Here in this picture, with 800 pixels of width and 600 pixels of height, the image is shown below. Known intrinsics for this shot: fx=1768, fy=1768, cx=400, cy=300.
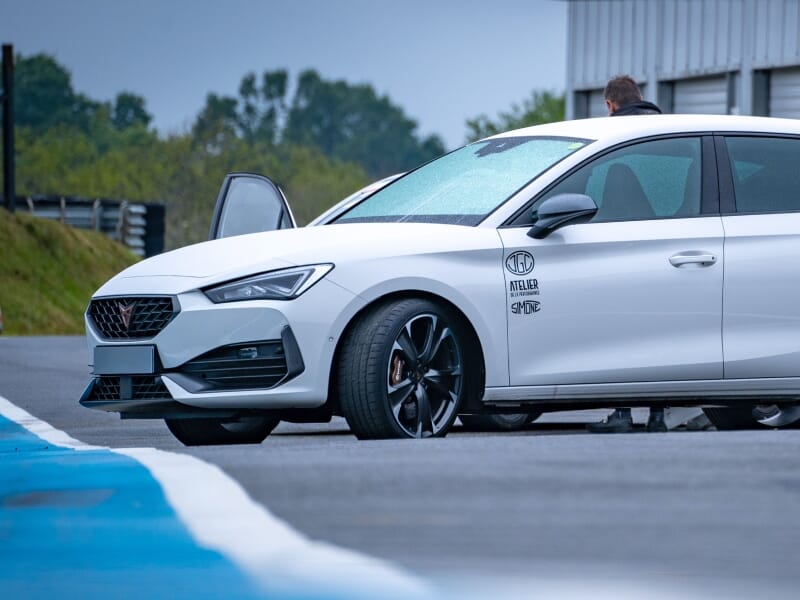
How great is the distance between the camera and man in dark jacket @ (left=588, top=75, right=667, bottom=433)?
30.1ft

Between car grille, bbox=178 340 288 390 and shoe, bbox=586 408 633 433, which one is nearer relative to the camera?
car grille, bbox=178 340 288 390

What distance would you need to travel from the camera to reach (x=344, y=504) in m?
5.04

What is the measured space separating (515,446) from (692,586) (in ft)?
7.99

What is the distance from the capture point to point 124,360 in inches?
312

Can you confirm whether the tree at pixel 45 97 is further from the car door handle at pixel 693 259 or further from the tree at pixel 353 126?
the car door handle at pixel 693 259

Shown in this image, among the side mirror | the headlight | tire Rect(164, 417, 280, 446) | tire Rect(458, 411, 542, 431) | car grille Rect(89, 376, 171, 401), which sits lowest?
tire Rect(458, 411, 542, 431)

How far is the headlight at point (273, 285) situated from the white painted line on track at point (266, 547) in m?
2.01

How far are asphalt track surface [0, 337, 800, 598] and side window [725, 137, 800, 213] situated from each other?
1840mm

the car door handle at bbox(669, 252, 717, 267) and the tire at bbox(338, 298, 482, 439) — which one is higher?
the car door handle at bbox(669, 252, 717, 267)

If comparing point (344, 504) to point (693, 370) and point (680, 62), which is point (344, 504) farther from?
point (680, 62)

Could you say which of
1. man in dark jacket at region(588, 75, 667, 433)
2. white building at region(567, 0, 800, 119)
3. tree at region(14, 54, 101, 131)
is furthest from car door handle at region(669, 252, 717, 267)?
tree at region(14, 54, 101, 131)

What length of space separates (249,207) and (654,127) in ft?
7.93

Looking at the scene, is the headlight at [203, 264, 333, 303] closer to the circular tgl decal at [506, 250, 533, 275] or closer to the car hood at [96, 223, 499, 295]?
the car hood at [96, 223, 499, 295]

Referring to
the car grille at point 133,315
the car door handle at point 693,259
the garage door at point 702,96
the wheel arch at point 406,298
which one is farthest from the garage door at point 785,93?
the car grille at point 133,315
